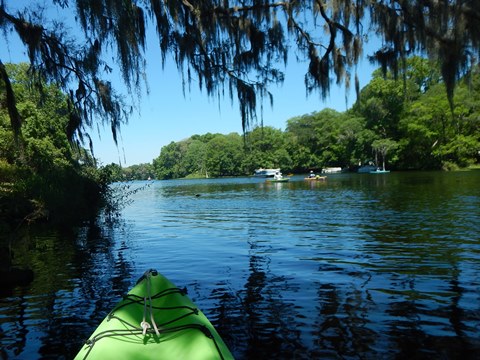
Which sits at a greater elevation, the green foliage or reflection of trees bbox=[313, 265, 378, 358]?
the green foliage

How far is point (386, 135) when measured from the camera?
261 ft

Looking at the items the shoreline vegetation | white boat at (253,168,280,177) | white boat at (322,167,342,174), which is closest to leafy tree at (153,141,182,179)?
the shoreline vegetation

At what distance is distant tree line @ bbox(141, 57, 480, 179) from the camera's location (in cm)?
6431

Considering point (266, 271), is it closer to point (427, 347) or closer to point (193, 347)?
point (427, 347)

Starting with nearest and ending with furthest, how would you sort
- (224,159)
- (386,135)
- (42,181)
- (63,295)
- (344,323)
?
(344,323) → (63,295) → (42,181) → (386,135) → (224,159)

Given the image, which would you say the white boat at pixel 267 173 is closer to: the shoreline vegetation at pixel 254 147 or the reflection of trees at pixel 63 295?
the shoreline vegetation at pixel 254 147

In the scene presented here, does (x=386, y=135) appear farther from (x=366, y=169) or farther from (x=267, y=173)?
(x=267, y=173)

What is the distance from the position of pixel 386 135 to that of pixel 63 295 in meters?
79.3

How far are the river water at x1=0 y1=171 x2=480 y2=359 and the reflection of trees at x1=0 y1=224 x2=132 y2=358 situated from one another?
1.2 inches

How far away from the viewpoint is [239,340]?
224 inches

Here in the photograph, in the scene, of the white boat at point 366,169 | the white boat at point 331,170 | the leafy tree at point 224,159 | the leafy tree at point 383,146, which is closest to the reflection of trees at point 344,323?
the leafy tree at point 383,146

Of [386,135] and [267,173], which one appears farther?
[267,173]

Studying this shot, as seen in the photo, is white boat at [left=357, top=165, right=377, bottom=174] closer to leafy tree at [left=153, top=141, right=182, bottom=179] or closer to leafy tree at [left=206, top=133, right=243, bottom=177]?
leafy tree at [left=206, top=133, right=243, bottom=177]

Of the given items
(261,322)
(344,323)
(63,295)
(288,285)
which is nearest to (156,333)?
(261,322)
